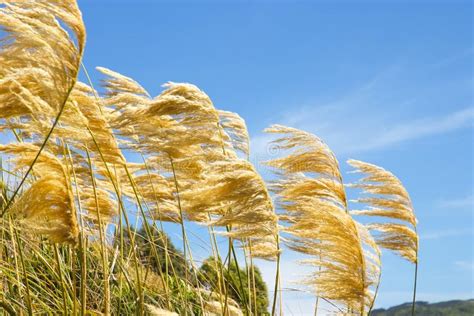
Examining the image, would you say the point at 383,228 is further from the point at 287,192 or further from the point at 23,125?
the point at 23,125

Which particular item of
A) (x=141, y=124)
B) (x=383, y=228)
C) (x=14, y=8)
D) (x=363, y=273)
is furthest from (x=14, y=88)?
(x=383, y=228)

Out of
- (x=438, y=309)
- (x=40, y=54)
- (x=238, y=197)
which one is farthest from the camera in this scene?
(x=438, y=309)

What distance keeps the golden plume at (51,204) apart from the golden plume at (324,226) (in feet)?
4.21

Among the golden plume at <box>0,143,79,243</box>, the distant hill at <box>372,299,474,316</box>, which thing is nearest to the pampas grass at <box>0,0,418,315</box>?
the golden plume at <box>0,143,79,243</box>

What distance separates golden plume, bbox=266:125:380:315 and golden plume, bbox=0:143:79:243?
4.21ft

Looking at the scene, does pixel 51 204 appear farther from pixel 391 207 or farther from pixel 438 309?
pixel 438 309

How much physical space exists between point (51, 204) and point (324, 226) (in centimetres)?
154

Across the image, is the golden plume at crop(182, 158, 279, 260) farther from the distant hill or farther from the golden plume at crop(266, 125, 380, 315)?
the distant hill

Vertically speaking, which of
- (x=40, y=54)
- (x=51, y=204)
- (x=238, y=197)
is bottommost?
(x=51, y=204)

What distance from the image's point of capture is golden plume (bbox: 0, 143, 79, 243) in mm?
3240

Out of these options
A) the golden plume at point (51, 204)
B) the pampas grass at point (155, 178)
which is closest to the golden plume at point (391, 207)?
the pampas grass at point (155, 178)

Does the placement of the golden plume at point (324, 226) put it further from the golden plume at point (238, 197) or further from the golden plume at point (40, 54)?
the golden plume at point (40, 54)

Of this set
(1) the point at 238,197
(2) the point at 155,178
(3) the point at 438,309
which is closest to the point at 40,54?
(1) the point at 238,197

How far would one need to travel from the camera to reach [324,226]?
3912mm
